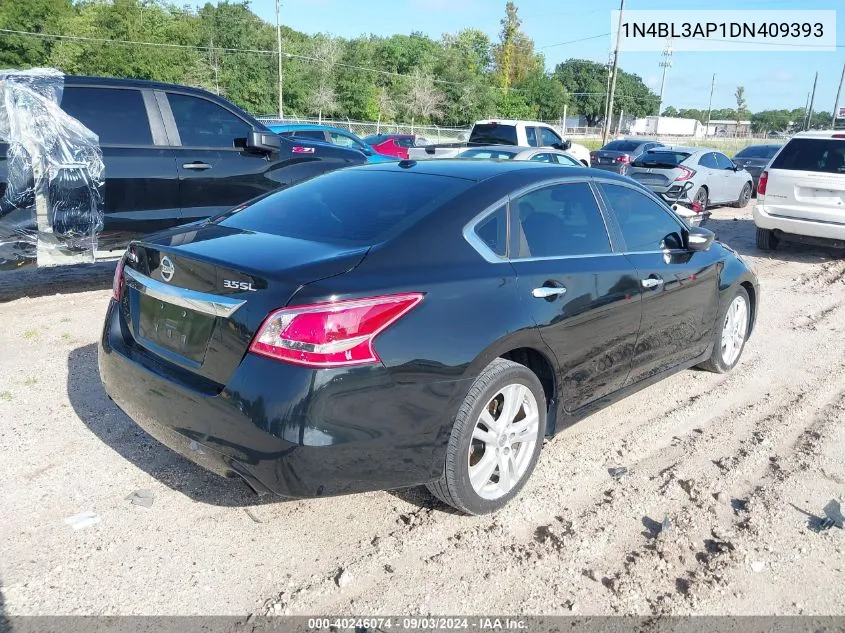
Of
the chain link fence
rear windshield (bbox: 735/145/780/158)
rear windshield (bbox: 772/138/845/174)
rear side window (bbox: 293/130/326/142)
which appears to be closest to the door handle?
rear windshield (bbox: 772/138/845/174)

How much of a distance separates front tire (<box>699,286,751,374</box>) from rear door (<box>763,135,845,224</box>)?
495 cm

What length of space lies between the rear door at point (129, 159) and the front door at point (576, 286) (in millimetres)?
4035

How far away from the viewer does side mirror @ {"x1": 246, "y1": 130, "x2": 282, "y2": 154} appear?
6.67m

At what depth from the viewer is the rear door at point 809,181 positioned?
30.5ft

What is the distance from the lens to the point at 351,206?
3.41m

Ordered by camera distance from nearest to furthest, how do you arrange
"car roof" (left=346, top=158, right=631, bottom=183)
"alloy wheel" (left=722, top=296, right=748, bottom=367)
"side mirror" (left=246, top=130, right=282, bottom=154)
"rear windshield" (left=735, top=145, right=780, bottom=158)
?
"car roof" (left=346, top=158, right=631, bottom=183) < "alloy wheel" (left=722, top=296, right=748, bottom=367) < "side mirror" (left=246, top=130, right=282, bottom=154) < "rear windshield" (left=735, top=145, right=780, bottom=158)

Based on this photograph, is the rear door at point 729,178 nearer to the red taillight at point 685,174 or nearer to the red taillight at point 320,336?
the red taillight at point 685,174

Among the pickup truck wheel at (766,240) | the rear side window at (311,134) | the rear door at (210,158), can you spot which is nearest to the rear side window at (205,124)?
the rear door at (210,158)

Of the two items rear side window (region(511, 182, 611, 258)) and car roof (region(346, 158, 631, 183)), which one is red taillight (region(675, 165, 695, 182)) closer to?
car roof (region(346, 158, 631, 183))

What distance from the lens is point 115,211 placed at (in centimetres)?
598

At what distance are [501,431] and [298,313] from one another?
1.18 m

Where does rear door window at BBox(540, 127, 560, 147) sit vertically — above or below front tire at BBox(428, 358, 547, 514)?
above

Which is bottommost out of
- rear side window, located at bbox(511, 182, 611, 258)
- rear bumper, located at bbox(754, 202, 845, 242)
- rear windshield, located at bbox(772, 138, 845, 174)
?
rear bumper, located at bbox(754, 202, 845, 242)

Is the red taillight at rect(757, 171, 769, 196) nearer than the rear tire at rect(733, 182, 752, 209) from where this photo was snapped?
Yes
